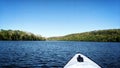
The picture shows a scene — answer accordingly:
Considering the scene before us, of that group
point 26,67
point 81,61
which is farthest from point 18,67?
point 81,61

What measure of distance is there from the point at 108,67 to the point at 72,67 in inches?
Result: 917

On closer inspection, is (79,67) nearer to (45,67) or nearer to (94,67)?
(94,67)

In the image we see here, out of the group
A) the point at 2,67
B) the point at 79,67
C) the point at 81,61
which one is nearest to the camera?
the point at 79,67

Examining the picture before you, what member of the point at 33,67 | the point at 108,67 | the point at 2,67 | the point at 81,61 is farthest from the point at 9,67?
the point at 81,61

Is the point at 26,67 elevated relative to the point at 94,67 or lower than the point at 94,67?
lower

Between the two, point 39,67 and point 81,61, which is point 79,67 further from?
point 39,67

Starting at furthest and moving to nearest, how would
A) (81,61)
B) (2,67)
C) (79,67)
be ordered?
1. (2,67)
2. (81,61)
3. (79,67)

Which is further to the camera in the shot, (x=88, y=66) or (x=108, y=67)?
(x=108, y=67)

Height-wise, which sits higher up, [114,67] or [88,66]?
[88,66]

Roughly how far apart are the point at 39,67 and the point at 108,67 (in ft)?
41.5

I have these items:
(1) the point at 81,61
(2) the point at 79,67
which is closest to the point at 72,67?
(2) the point at 79,67

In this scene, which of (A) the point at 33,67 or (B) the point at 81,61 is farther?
(A) the point at 33,67

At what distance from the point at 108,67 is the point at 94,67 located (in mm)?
23075

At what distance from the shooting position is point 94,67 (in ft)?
40.1
